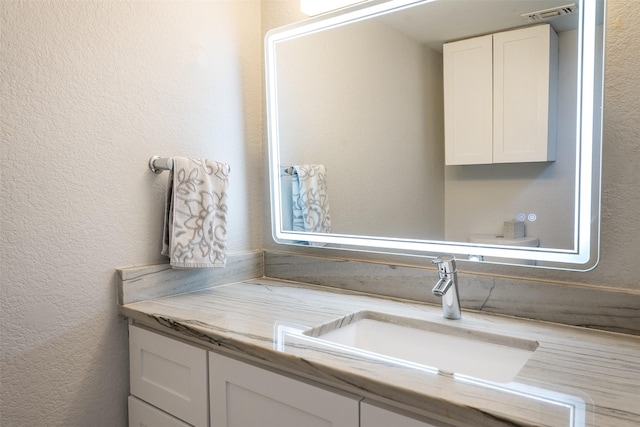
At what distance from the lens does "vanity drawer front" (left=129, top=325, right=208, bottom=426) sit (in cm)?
101

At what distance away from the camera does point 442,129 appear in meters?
1.12

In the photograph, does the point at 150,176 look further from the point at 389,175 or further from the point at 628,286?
the point at 628,286

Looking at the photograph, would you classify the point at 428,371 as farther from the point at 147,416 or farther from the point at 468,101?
the point at 147,416

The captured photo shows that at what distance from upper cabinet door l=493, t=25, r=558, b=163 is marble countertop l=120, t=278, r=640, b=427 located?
1.27 ft

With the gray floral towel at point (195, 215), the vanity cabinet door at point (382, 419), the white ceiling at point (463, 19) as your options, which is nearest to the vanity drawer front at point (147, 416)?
the gray floral towel at point (195, 215)

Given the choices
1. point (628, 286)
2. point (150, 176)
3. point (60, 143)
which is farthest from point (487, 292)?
point (60, 143)

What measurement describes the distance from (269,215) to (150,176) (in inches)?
16.9

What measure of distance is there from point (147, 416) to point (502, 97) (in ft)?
3.80

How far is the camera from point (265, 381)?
875 millimetres

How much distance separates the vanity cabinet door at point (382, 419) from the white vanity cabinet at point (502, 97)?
62 cm

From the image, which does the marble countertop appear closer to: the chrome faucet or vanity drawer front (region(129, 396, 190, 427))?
the chrome faucet

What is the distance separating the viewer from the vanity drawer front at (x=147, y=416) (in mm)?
1074

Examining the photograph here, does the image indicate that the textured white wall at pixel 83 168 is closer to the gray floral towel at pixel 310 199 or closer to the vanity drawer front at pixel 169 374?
the vanity drawer front at pixel 169 374

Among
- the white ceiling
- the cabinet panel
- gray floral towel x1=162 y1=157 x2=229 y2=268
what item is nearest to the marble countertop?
the cabinet panel
